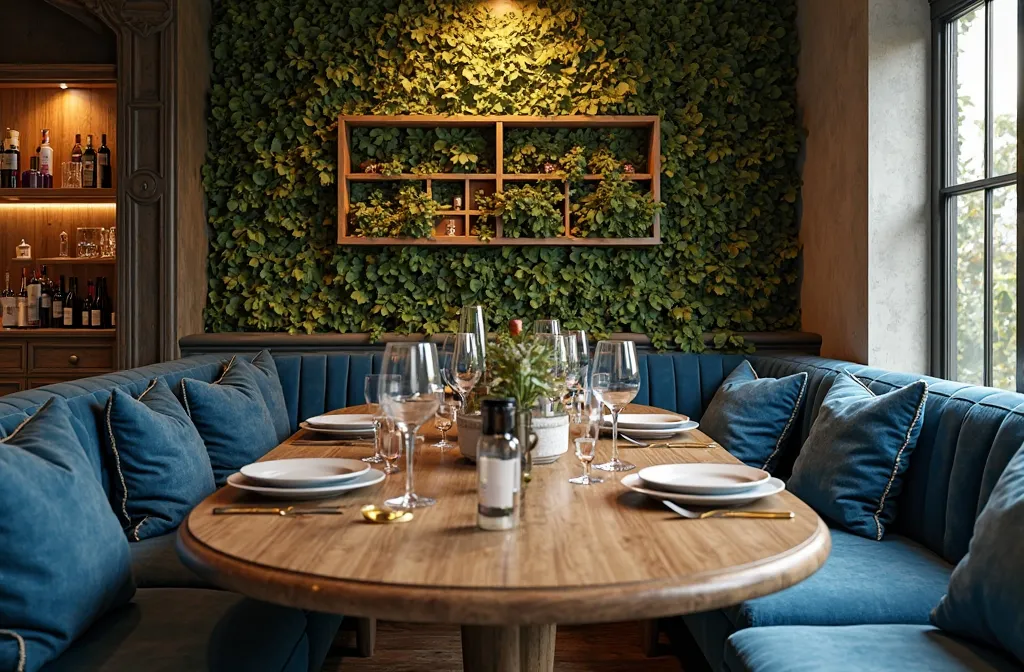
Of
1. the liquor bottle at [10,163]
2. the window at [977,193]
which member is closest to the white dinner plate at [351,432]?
the window at [977,193]

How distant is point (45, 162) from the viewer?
14.5 feet

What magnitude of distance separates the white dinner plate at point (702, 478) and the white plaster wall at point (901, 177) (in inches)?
72.6

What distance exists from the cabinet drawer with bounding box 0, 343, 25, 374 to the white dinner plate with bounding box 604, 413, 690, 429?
10.2ft

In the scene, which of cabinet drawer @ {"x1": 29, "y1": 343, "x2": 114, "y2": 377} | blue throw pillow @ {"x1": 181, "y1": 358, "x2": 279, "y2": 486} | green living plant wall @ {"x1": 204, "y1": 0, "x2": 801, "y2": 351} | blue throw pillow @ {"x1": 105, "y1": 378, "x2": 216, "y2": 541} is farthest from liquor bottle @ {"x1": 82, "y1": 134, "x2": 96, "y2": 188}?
blue throw pillow @ {"x1": 105, "y1": 378, "x2": 216, "y2": 541}

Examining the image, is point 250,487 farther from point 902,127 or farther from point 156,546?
point 902,127

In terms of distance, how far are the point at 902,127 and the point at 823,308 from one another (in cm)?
88

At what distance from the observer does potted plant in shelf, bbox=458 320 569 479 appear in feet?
5.24

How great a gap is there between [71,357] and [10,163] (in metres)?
1.09

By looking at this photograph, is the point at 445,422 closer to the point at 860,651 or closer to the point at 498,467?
the point at 498,467

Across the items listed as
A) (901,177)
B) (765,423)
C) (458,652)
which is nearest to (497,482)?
(458,652)

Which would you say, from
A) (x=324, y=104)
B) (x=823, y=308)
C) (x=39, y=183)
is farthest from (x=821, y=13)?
(x=39, y=183)

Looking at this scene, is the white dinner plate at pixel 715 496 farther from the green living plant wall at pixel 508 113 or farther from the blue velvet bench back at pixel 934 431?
the green living plant wall at pixel 508 113

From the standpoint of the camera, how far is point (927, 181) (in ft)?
10.8

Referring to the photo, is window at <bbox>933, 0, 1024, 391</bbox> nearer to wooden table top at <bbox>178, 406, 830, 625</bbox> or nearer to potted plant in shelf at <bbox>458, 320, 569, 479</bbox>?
potted plant in shelf at <bbox>458, 320, 569, 479</bbox>
